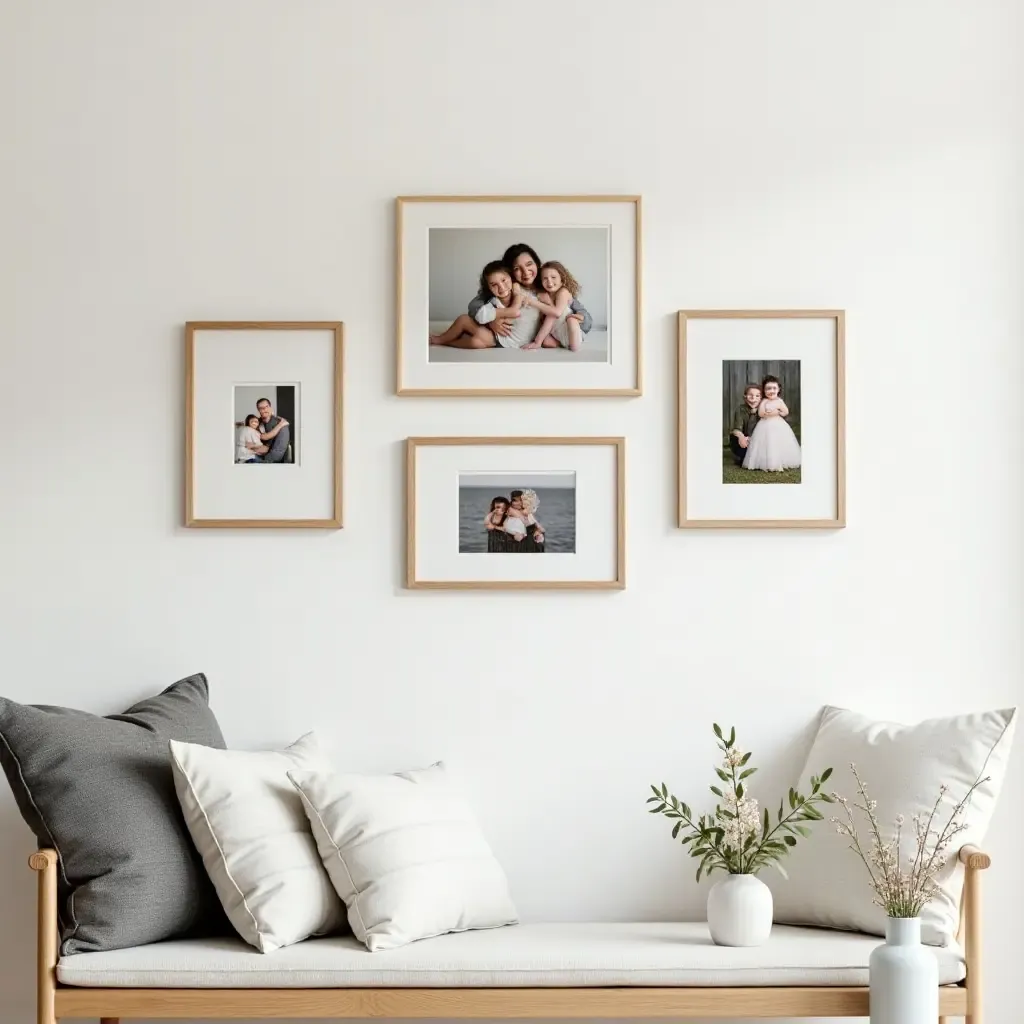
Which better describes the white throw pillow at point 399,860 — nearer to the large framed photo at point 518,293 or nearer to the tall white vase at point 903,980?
the tall white vase at point 903,980

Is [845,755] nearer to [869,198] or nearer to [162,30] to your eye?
[869,198]

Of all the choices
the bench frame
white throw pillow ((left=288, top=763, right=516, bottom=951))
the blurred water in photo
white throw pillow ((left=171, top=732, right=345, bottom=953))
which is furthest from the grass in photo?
the bench frame

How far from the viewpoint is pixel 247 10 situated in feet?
8.79

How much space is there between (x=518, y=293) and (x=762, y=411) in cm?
59

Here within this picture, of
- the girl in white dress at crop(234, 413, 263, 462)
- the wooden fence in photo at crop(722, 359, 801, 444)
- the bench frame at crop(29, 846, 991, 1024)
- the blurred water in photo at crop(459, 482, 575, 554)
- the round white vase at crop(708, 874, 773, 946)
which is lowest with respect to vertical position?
the bench frame at crop(29, 846, 991, 1024)

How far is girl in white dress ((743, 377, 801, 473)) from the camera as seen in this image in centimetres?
263

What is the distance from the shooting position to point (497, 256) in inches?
104

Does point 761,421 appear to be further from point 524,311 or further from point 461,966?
point 461,966

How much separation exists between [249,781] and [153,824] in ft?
0.61

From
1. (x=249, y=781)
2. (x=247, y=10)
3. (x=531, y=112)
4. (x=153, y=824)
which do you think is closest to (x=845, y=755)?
(x=249, y=781)

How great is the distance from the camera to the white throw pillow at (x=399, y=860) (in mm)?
2189

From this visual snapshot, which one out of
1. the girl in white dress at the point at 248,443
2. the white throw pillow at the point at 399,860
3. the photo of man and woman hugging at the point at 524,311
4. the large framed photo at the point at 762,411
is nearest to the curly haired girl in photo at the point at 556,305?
the photo of man and woman hugging at the point at 524,311

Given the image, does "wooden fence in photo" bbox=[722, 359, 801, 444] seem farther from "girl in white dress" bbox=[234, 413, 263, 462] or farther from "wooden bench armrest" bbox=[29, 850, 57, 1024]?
"wooden bench armrest" bbox=[29, 850, 57, 1024]

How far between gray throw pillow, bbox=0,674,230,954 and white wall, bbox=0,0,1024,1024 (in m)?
0.38
